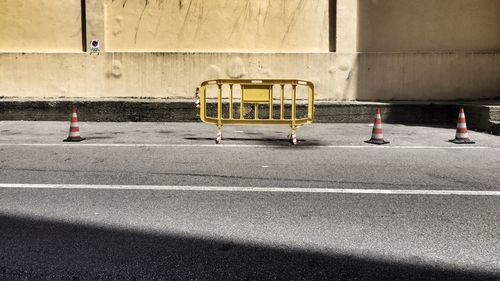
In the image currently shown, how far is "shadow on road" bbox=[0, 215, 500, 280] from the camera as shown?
337 cm

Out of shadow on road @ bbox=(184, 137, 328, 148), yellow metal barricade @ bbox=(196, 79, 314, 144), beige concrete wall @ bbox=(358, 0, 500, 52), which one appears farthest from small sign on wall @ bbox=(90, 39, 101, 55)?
beige concrete wall @ bbox=(358, 0, 500, 52)

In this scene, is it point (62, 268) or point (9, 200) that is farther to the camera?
point (9, 200)

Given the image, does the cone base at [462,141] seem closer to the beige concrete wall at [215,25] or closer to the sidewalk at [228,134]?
the sidewalk at [228,134]

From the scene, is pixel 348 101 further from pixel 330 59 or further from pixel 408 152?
pixel 408 152

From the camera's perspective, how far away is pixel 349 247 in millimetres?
3920

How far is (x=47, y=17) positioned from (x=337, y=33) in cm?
840

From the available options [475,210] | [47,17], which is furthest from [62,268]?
[47,17]

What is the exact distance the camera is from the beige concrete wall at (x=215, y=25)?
15.0m

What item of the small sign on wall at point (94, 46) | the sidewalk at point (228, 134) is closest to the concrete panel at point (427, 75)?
the sidewalk at point (228, 134)

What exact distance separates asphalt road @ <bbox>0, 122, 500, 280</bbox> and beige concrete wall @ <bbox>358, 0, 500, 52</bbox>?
682cm

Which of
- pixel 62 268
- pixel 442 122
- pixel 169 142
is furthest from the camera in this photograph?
pixel 442 122

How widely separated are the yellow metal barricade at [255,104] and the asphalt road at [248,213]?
1.30 metres

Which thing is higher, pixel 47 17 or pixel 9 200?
pixel 47 17

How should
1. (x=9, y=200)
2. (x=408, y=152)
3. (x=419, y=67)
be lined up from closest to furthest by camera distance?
(x=9, y=200) < (x=408, y=152) < (x=419, y=67)
